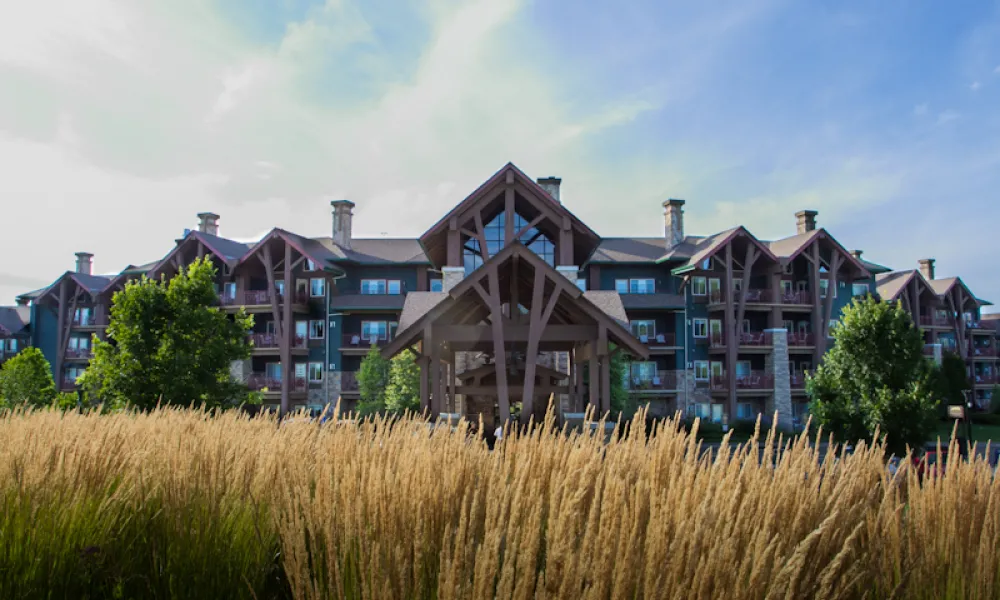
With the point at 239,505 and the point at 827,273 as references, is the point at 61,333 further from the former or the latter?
the point at 827,273

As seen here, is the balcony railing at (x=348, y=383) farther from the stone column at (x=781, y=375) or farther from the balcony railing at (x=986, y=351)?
the balcony railing at (x=986, y=351)

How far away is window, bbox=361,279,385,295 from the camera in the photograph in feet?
114

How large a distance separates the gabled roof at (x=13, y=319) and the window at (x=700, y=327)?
153 feet

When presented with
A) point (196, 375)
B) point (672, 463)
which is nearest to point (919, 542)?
point (672, 463)

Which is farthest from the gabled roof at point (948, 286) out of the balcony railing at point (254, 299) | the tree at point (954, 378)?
the balcony railing at point (254, 299)

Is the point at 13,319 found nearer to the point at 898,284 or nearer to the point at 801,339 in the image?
the point at 801,339

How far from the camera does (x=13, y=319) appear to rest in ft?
155

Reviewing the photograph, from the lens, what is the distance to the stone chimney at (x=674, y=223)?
36812mm

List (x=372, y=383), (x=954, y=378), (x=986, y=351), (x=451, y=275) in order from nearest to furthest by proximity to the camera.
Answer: (x=451, y=275) < (x=372, y=383) < (x=954, y=378) < (x=986, y=351)

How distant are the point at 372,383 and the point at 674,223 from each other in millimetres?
20330

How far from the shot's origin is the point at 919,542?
A: 10.4ft

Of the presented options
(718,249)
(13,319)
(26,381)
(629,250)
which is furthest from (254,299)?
(13,319)

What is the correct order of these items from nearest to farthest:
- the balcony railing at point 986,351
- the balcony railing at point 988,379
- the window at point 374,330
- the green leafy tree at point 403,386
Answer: the green leafy tree at point 403,386 < the window at point 374,330 < the balcony railing at point 988,379 < the balcony railing at point 986,351

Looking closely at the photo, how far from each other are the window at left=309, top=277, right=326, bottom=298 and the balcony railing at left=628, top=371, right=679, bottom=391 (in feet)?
58.9
